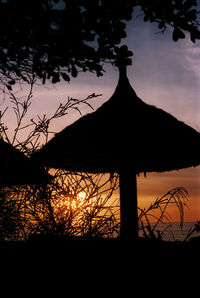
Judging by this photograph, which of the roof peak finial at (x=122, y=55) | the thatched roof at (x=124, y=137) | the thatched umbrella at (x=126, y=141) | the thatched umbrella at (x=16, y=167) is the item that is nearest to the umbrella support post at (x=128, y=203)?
the thatched umbrella at (x=126, y=141)

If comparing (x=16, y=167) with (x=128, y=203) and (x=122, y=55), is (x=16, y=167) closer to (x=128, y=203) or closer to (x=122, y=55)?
(x=128, y=203)

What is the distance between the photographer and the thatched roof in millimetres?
4215

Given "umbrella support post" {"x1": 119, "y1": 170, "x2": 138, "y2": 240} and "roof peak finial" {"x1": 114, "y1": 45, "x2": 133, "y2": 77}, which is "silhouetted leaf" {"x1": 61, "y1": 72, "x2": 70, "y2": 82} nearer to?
"roof peak finial" {"x1": 114, "y1": 45, "x2": 133, "y2": 77}

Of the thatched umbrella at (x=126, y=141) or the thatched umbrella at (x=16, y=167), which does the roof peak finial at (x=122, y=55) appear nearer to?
the thatched umbrella at (x=126, y=141)

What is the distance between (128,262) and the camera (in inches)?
102

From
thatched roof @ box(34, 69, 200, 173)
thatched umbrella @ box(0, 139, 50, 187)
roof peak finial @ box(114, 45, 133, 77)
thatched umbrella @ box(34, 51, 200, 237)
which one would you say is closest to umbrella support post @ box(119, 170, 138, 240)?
thatched umbrella @ box(34, 51, 200, 237)

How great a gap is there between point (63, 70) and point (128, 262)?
5.89 feet

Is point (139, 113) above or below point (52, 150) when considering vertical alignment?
above

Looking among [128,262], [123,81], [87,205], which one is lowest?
[128,262]

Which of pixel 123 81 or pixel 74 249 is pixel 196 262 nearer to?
pixel 74 249

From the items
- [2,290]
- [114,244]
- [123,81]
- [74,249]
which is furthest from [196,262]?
[123,81]

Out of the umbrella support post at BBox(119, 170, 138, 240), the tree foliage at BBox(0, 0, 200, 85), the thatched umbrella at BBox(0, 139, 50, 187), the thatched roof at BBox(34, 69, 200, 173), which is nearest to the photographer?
the tree foliage at BBox(0, 0, 200, 85)

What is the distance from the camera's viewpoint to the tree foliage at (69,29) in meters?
2.22

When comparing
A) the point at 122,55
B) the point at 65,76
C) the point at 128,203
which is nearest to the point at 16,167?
the point at 128,203
